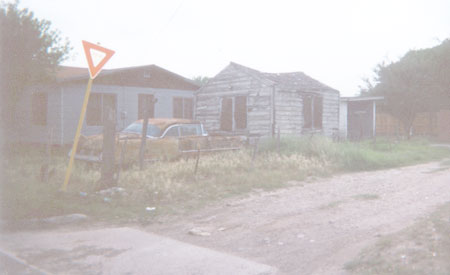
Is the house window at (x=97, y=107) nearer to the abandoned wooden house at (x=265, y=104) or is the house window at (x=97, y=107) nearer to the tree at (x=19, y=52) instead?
the tree at (x=19, y=52)

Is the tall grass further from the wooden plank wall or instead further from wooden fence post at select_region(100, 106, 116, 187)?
wooden fence post at select_region(100, 106, 116, 187)

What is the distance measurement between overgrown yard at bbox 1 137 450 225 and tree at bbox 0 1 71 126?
9.27ft

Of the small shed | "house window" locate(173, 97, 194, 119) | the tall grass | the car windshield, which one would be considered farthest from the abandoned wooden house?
the car windshield

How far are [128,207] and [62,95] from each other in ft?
37.6

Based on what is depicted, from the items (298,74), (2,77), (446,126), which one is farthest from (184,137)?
(446,126)

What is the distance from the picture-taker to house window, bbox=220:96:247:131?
18.7 metres

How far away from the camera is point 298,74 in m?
20.8

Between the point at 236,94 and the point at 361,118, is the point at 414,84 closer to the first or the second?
the point at 361,118

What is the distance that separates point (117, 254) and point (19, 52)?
12.7m

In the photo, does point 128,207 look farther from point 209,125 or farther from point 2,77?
point 209,125

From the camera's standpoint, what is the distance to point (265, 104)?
17.7 metres

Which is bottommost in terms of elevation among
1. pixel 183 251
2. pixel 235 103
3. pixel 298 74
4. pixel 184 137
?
pixel 183 251

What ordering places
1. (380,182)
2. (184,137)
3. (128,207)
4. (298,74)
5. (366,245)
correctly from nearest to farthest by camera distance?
(366,245)
(128,207)
(380,182)
(184,137)
(298,74)

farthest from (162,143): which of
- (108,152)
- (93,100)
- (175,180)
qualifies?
(93,100)
